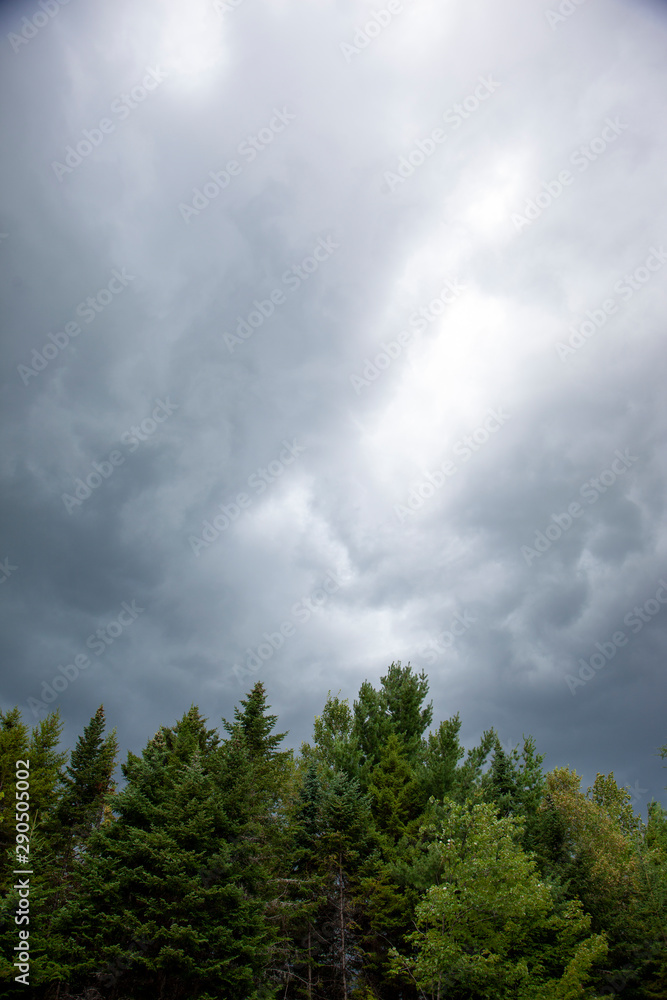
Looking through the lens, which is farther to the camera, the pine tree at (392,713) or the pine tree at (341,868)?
the pine tree at (392,713)

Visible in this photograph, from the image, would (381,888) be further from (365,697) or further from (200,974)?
(365,697)

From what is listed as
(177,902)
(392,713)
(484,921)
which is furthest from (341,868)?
(392,713)

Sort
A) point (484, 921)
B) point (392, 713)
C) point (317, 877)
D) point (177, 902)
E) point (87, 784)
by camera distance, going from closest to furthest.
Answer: point (177, 902)
point (484, 921)
point (317, 877)
point (87, 784)
point (392, 713)

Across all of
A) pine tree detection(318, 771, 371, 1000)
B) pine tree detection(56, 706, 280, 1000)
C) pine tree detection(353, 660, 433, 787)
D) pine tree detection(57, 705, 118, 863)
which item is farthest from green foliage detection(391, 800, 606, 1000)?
pine tree detection(57, 705, 118, 863)

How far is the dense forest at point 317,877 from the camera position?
24.3 m

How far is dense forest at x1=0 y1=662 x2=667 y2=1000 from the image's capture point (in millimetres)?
24328

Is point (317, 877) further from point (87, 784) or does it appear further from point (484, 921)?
point (87, 784)

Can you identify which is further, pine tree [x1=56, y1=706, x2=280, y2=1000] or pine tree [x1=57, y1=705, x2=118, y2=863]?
pine tree [x1=57, y1=705, x2=118, y2=863]

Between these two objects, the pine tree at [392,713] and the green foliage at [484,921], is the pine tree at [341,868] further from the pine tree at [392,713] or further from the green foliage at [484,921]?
the pine tree at [392,713]

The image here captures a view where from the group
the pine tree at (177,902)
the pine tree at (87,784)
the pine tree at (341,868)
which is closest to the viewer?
the pine tree at (177,902)

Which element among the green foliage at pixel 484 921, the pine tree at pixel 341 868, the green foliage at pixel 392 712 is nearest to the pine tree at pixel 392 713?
the green foliage at pixel 392 712

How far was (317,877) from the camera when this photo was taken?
98.2ft

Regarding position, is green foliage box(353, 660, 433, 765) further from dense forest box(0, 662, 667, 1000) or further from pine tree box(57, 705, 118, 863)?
pine tree box(57, 705, 118, 863)

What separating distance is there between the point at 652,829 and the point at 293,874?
41260 mm
